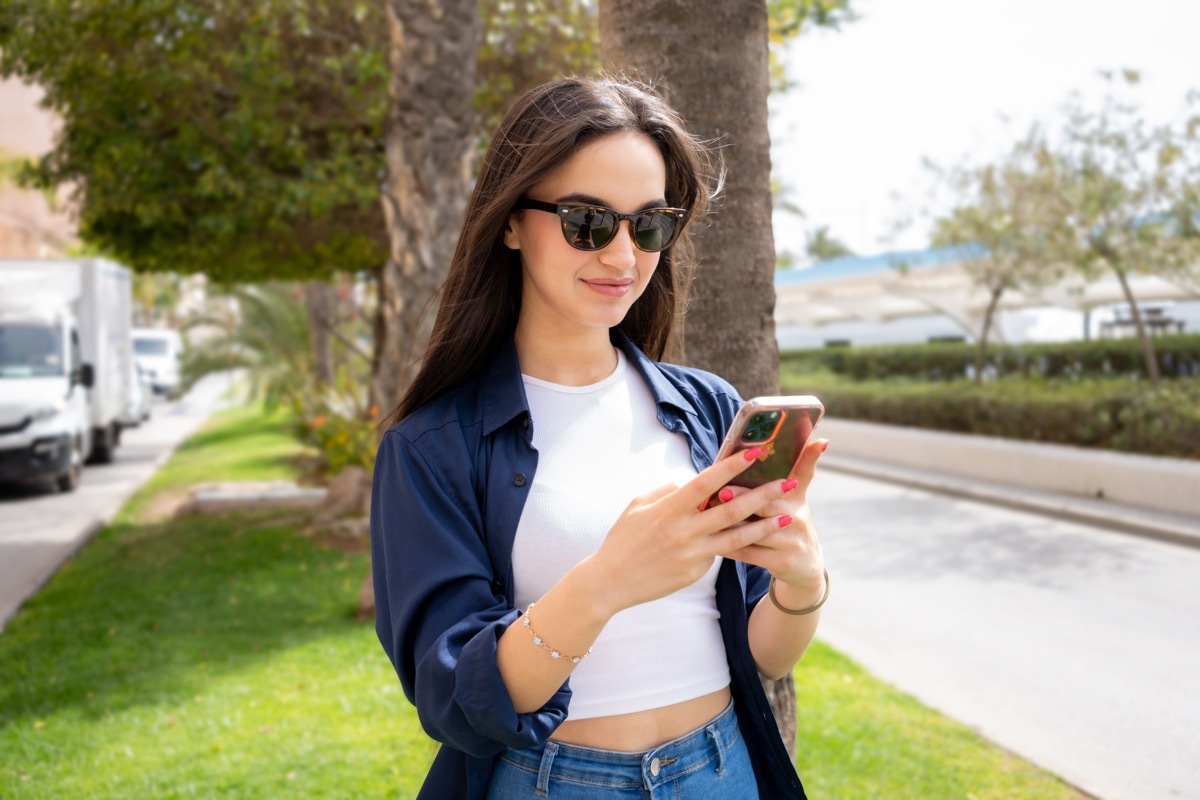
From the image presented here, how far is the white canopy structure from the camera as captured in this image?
19983mm

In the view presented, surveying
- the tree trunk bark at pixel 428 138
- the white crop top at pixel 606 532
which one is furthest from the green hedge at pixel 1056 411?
the white crop top at pixel 606 532

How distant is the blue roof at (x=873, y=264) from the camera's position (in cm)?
1909

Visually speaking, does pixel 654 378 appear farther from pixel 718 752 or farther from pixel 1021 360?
pixel 1021 360

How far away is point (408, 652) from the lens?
1.57 metres

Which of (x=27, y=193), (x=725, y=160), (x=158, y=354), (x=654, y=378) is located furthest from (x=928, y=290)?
(x=27, y=193)

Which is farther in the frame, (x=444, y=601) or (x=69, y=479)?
(x=69, y=479)

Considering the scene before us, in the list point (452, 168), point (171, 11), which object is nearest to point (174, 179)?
point (171, 11)

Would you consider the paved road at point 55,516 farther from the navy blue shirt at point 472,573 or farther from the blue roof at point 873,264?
the blue roof at point 873,264

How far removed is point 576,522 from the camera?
1.68 m

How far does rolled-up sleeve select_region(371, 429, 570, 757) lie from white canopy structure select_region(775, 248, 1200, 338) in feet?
42.6

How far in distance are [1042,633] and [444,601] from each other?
6.56 meters

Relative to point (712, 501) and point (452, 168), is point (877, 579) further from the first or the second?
point (712, 501)

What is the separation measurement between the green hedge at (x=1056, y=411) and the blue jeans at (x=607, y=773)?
11.8 m

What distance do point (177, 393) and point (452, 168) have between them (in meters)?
14.9
